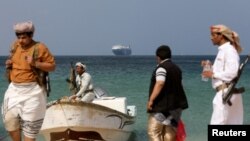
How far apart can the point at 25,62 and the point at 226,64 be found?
6.98 feet

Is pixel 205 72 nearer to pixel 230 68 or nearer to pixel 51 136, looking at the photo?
pixel 230 68

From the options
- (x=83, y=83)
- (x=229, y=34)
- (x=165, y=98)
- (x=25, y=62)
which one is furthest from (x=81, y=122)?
(x=229, y=34)

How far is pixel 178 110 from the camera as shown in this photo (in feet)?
25.6

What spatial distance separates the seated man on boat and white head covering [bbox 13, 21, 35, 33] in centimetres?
525

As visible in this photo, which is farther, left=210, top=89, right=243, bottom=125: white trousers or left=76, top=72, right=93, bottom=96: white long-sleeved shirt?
left=76, top=72, right=93, bottom=96: white long-sleeved shirt

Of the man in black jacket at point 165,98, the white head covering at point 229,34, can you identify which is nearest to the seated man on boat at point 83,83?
the man in black jacket at point 165,98

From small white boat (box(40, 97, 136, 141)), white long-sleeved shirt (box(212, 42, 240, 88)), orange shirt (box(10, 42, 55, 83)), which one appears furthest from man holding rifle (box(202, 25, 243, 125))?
small white boat (box(40, 97, 136, 141))

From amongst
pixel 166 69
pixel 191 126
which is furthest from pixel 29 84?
pixel 191 126

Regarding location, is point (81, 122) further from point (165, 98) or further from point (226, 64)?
point (226, 64)

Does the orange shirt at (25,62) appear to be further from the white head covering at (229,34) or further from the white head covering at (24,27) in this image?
the white head covering at (229,34)

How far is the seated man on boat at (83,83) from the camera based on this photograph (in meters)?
12.1

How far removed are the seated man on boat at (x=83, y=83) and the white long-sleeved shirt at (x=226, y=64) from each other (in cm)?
564

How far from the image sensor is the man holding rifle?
6469 millimetres

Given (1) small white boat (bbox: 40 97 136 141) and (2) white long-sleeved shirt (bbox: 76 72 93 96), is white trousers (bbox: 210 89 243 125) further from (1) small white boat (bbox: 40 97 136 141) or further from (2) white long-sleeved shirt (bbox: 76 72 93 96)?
(2) white long-sleeved shirt (bbox: 76 72 93 96)
